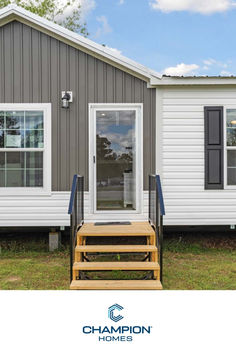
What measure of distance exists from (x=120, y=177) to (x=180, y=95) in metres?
1.73

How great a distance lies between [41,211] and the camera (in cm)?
540

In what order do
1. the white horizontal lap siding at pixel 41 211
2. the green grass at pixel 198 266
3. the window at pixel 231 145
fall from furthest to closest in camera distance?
the window at pixel 231 145 < the white horizontal lap siding at pixel 41 211 < the green grass at pixel 198 266

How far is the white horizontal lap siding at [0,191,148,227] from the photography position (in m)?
5.38

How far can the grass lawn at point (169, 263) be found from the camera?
13.3ft

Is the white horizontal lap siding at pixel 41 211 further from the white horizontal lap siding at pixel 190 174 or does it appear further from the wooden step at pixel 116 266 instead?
the wooden step at pixel 116 266

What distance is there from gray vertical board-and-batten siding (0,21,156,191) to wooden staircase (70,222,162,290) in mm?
1311

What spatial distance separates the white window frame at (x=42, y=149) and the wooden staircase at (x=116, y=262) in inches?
42.9

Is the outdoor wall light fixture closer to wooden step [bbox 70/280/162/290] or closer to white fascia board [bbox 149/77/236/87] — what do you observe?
white fascia board [bbox 149/77/236/87]

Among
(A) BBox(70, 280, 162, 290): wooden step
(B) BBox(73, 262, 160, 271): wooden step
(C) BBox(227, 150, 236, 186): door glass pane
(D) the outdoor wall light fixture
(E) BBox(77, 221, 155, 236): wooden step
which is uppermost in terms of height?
(D) the outdoor wall light fixture

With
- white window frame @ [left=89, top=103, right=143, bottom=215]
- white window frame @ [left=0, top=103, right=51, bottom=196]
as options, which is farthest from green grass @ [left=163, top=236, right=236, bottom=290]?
white window frame @ [left=0, top=103, right=51, bottom=196]

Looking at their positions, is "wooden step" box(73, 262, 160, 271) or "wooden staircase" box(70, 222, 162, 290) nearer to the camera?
"wooden staircase" box(70, 222, 162, 290)
